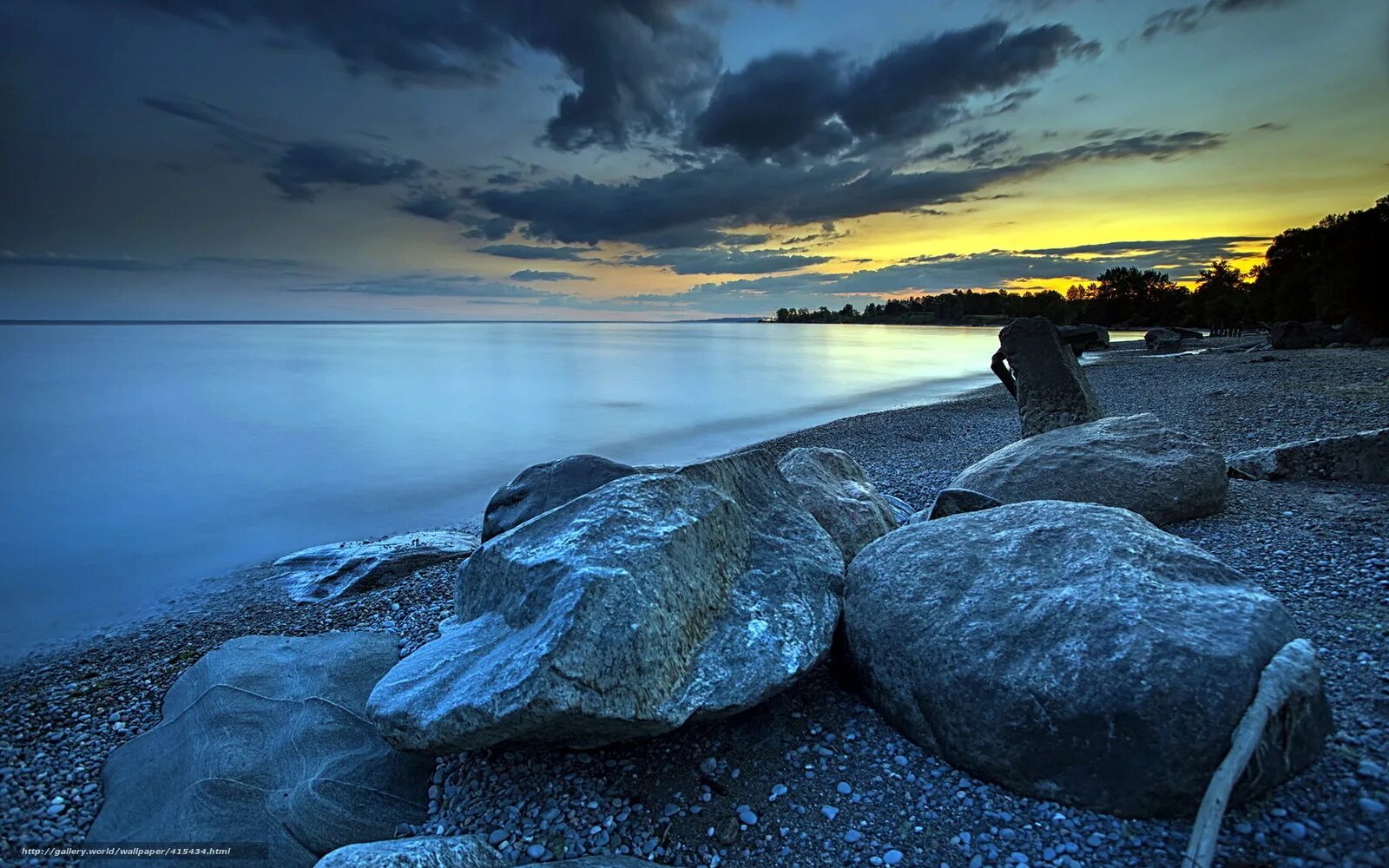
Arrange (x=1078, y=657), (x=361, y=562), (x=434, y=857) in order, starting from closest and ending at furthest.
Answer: (x=434, y=857) < (x=1078, y=657) < (x=361, y=562)

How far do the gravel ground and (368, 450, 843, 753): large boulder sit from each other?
41 centimetres

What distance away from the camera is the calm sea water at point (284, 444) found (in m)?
9.60

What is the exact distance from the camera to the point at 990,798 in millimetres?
2951

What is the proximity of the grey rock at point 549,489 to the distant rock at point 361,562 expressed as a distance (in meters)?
1.25

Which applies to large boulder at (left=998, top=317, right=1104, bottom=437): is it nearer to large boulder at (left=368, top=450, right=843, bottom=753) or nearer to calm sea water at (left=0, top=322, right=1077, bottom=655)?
large boulder at (left=368, top=450, right=843, bottom=753)

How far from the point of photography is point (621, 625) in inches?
122

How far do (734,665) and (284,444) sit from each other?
19.7 meters

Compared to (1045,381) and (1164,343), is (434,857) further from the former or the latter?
(1164,343)

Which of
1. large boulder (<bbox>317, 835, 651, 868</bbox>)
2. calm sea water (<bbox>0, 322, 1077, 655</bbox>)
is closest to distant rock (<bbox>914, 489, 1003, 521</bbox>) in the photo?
large boulder (<bbox>317, 835, 651, 868</bbox>)

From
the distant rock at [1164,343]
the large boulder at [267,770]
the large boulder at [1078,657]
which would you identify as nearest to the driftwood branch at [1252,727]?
the large boulder at [1078,657]

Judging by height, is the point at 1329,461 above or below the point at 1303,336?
above

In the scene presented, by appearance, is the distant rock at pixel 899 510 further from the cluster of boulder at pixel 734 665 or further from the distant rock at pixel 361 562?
the distant rock at pixel 361 562

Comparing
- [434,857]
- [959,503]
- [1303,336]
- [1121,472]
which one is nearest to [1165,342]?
[1303,336]

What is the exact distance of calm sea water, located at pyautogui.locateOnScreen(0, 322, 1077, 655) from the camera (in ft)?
31.5
